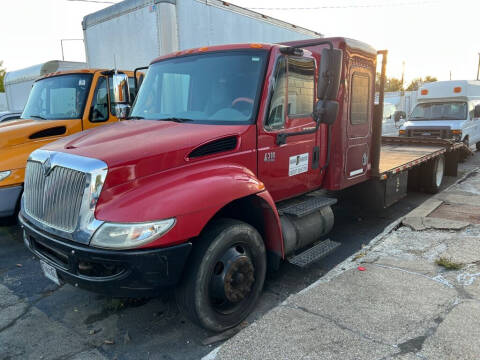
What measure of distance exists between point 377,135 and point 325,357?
3546 mm

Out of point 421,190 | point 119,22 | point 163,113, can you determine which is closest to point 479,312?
point 163,113

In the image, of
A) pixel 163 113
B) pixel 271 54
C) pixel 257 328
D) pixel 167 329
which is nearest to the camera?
pixel 257 328

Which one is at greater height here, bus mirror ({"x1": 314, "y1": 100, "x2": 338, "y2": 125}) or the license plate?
bus mirror ({"x1": 314, "y1": 100, "x2": 338, "y2": 125})

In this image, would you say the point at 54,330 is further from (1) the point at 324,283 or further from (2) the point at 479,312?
(2) the point at 479,312

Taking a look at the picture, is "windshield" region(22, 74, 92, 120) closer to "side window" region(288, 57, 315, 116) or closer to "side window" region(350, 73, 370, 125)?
"side window" region(288, 57, 315, 116)

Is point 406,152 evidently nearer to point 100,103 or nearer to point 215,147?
point 215,147

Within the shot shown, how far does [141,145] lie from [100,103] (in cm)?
347

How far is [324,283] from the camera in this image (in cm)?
367

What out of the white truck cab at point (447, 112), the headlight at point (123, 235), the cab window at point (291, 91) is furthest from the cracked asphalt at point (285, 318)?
the white truck cab at point (447, 112)

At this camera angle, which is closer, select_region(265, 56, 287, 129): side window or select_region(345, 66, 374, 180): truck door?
select_region(265, 56, 287, 129): side window

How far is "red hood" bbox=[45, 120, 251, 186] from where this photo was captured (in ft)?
8.86

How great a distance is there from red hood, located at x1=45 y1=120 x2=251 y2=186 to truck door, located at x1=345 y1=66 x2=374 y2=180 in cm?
193

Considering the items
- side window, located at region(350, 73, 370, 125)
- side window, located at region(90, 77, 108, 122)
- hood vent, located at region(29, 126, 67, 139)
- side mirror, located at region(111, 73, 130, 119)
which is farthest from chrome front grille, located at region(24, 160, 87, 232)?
side window, located at region(350, 73, 370, 125)

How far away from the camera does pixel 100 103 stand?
5895 mm
